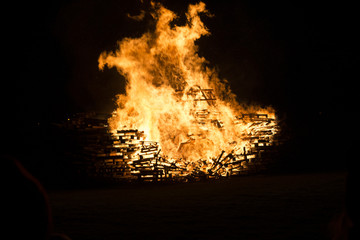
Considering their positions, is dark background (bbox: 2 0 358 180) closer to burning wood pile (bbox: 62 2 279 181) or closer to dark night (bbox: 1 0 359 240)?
dark night (bbox: 1 0 359 240)

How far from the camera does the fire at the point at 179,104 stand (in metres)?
9.84

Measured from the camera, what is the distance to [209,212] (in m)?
5.12

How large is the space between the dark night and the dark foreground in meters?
0.07

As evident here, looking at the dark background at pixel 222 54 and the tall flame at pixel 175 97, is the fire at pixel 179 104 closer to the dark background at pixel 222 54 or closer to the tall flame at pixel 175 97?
the tall flame at pixel 175 97

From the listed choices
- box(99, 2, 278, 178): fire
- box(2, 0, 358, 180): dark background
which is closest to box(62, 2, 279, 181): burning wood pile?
Answer: box(99, 2, 278, 178): fire

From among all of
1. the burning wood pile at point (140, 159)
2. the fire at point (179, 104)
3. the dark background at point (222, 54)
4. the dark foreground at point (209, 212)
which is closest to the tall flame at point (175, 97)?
the fire at point (179, 104)

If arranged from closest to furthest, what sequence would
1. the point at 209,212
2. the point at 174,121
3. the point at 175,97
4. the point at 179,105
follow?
1. the point at 209,212
2. the point at 174,121
3. the point at 179,105
4. the point at 175,97

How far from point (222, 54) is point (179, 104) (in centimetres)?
294

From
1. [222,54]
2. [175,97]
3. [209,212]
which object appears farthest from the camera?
[222,54]

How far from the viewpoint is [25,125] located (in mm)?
10086

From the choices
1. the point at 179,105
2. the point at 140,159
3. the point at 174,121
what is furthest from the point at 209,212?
the point at 179,105

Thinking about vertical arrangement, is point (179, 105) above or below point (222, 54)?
below

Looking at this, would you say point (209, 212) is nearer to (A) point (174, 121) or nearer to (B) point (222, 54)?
(A) point (174, 121)

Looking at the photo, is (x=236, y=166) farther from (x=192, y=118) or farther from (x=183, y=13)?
(x=183, y=13)
